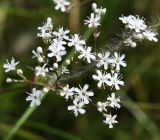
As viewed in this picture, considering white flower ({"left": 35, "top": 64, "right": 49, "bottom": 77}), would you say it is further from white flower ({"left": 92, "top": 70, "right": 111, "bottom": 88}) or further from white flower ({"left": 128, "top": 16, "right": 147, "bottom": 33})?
white flower ({"left": 128, "top": 16, "right": 147, "bottom": 33})

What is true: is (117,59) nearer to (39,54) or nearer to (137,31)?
(137,31)

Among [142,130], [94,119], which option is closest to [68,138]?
[94,119]

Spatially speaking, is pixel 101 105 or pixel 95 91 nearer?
pixel 101 105

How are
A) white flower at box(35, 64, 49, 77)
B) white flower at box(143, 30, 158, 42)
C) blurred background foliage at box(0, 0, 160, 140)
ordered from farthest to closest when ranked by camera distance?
blurred background foliage at box(0, 0, 160, 140) → white flower at box(143, 30, 158, 42) → white flower at box(35, 64, 49, 77)

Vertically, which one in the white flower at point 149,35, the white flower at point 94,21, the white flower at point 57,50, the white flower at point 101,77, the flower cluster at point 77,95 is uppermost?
the white flower at point 94,21

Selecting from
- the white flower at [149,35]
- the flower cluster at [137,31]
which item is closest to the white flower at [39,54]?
the flower cluster at [137,31]

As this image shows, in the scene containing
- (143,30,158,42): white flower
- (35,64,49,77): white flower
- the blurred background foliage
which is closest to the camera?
(35,64,49,77): white flower

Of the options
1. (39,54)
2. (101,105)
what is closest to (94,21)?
(39,54)

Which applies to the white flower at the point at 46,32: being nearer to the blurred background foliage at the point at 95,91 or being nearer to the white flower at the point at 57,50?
the white flower at the point at 57,50

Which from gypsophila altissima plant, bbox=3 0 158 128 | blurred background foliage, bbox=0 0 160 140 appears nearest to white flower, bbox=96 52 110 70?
gypsophila altissima plant, bbox=3 0 158 128

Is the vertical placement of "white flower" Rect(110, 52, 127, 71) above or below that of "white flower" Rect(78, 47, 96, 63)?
above
